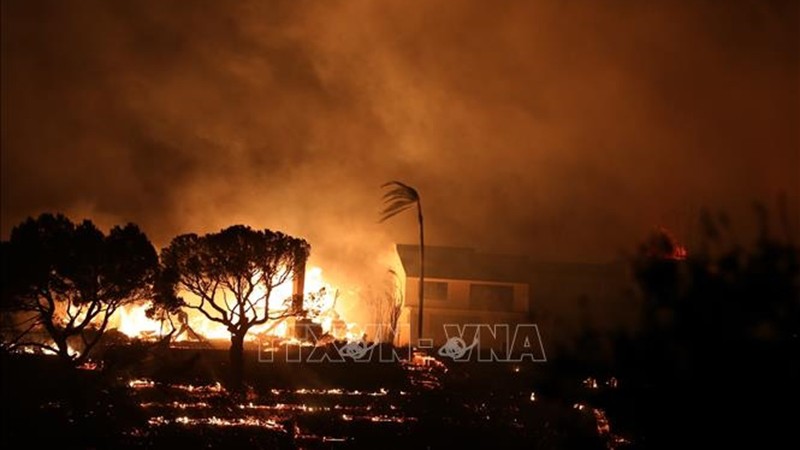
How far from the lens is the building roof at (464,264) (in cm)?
4819

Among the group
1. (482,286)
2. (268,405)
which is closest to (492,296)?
(482,286)

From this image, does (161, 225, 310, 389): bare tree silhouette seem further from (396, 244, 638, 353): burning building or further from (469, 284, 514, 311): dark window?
(469, 284, 514, 311): dark window

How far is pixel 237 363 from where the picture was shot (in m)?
28.6

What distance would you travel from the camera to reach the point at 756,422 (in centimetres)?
489

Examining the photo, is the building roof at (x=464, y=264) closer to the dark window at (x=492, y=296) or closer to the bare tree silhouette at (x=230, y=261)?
the dark window at (x=492, y=296)

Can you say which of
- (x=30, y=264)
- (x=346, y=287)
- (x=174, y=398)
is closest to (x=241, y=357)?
(x=174, y=398)

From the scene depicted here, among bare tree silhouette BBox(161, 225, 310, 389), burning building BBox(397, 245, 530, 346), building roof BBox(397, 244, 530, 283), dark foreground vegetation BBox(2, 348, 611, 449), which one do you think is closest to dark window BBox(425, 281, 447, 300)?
burning building BBox(397, 245, 530, 346)

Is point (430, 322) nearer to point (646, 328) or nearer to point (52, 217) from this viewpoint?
point (52, 217)

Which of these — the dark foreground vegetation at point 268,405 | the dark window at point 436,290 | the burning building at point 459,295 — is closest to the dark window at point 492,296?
the burning building at point 459,295

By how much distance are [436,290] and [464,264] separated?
394 cm

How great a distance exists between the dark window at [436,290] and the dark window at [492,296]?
1.55m

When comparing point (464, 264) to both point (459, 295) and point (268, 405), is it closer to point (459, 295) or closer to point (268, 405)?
point (459, 295)

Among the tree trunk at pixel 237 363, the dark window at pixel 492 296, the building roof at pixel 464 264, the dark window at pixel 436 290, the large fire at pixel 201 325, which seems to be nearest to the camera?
the tree trunk at pixel 237 363

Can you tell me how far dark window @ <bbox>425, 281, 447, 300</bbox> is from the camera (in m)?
47.2
